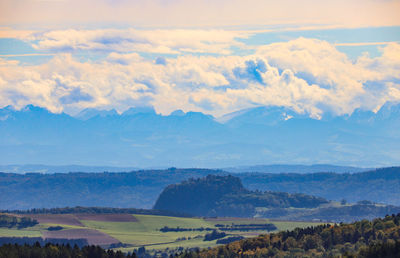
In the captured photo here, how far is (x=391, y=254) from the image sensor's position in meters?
138

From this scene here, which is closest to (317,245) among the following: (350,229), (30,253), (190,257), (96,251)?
(350,229)

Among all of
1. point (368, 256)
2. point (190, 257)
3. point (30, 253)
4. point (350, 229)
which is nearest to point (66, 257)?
point (30, 253)

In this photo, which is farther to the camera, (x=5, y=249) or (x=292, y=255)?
(x=292, y=255)

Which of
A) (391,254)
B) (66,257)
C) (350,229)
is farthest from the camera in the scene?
(350,229)

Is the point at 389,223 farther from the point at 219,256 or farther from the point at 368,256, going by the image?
the point at 368,256

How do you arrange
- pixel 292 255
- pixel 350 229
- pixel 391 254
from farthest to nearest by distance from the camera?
1. pixel 350 229
2. pixel 292 255
3. pixel 391 254

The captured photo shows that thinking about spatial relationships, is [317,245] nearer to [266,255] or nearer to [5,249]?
[266,255]

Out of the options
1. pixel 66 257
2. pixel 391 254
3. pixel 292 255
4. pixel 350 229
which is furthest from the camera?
pixel 350 229

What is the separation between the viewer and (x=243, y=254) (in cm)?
19625

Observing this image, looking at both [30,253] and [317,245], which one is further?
[317,245]

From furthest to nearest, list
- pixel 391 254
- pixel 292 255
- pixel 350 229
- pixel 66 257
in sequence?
1. pixel 350 229
2. pixel 292 255
3. pixel 66 257
4. pixel 391 254

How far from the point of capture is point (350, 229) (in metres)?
198

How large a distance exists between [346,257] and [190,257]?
189ft

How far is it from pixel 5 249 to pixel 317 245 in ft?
209
